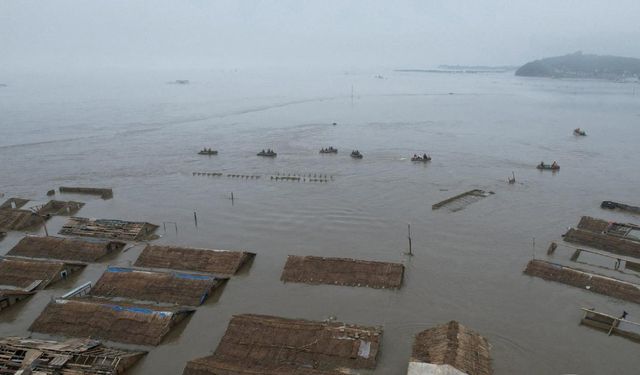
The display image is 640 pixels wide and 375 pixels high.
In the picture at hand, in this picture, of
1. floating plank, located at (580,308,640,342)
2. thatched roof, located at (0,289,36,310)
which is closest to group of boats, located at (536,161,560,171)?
floating plank, located at (580,308,640,342)

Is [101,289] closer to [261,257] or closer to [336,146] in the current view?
[261,257]

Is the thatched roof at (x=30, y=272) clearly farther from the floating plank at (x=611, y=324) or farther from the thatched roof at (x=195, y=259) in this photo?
the floating plank at (x=611, y=324)

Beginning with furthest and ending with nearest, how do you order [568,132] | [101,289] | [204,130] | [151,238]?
[204,130] < [568,132] < [151,238] < [101,289]

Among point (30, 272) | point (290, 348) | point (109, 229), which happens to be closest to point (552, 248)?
point (290, 348)

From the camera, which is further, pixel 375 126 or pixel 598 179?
pixel 375 126

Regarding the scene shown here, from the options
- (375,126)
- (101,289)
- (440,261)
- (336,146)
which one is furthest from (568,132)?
(101,289)

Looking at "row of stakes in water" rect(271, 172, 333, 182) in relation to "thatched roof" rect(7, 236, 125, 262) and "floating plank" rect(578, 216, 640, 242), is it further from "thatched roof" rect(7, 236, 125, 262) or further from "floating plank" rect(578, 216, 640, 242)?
"floating plank" rect(578, 216, 640, 242)

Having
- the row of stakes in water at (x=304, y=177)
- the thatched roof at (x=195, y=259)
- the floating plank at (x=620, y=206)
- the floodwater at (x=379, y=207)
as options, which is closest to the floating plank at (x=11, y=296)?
the floodwater at (x=379, y=207)
